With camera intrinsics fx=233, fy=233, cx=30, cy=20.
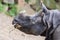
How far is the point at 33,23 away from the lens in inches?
127

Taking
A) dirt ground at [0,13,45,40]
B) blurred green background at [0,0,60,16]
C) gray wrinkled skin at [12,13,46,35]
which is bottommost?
dirt ground at [0,13,45,40]

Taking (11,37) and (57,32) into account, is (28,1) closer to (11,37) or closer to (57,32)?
(11,37)

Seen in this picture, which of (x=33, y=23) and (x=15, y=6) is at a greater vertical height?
(x=33, y=23)

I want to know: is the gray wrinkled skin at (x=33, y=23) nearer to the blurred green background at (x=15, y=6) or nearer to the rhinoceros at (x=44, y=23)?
the rhinoceros at (x=44, y=23)

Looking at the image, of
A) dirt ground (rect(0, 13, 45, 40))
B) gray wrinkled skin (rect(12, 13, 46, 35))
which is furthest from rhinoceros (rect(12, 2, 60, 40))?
dirt ground (rect(0, 13, 45, 40))

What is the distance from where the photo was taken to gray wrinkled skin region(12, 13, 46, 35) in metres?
3.16

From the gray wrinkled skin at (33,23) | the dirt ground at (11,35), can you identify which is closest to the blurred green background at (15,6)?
the dirt ground at (11,35)

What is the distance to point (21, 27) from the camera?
10.7 feet

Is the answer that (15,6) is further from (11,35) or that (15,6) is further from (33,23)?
(33,23)

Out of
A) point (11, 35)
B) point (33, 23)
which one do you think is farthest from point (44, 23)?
point (11, 35)

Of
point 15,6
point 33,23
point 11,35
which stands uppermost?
point 33,23

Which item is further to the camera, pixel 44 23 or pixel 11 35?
pixel 11 35

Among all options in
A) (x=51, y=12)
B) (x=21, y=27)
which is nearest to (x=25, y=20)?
(x=21, y=27)

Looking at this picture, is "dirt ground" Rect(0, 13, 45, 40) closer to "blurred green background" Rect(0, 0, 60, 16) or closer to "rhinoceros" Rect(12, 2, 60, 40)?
"blurred green background" Rect(0, 0, 60, 16)
